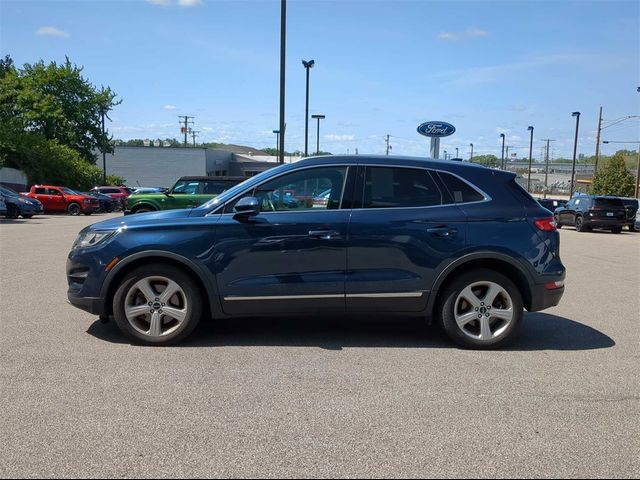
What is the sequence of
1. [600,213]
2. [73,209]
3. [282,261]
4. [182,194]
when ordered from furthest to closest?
1. [73,209]
2. [600,213]
3. [182,194]
4. [282,261]

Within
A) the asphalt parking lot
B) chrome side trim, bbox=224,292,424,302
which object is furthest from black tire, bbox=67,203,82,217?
chrome side trim, bbox=224,292,424,302

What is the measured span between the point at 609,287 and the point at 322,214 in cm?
640

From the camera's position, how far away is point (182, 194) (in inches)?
653

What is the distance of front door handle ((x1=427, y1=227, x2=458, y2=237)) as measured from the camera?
18.0 ft

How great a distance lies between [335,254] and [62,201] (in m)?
30.3

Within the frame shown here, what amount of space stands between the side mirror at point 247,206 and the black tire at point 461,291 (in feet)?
6.60

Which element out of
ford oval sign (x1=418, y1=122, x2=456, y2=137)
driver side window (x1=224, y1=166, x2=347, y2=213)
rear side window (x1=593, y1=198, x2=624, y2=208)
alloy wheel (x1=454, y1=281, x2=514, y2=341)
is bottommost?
alloy wheel (x1=454, y1=281, x2=514, y2=341)

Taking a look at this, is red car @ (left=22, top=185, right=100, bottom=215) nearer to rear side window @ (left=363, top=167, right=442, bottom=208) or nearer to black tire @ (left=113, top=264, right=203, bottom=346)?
black tire @ (left=113, top=264, right=203, bottom=346)

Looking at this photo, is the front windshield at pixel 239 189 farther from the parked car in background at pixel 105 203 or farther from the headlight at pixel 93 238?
the parked car in background at pixel 105 203

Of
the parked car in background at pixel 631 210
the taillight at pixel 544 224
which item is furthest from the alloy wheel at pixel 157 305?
the parked car in background at pixel 631 210

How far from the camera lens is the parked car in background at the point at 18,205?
2605 centimetres

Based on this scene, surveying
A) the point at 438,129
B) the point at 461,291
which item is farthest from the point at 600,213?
the point at 461,291

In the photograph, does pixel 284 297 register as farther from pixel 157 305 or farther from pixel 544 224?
pixel 544 224

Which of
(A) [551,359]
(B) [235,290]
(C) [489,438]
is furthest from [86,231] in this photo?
(A) [551,359]
